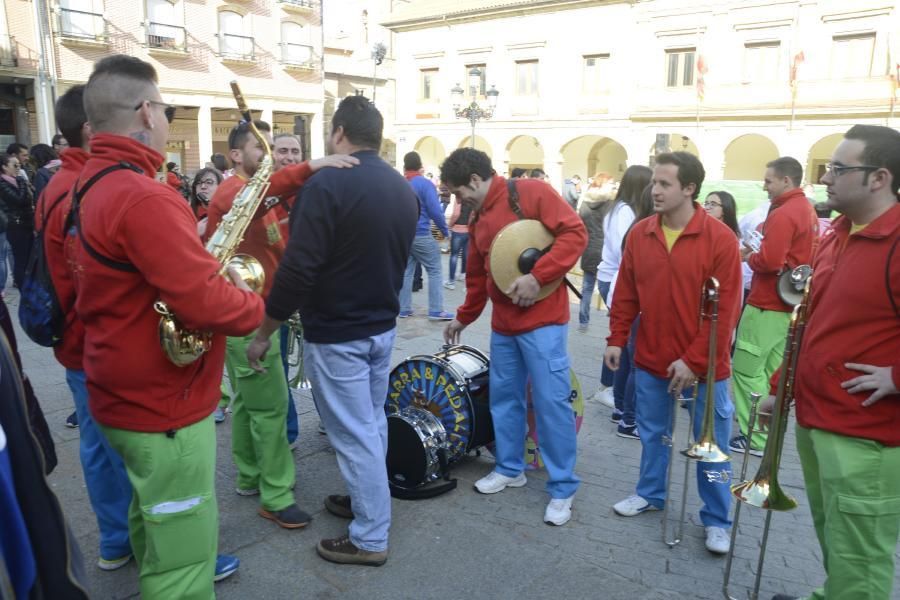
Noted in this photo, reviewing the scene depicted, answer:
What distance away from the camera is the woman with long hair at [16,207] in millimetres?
8234

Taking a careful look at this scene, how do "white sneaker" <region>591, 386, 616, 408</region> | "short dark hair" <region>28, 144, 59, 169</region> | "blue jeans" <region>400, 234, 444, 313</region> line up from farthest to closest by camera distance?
1. "short dark hair" <region>28, 144, 59, 169</region>
2. "blue jeans" <region>400, 234, 444, 313</region>
3. "white sneaker" <region>591, 386, 616, 408</region>

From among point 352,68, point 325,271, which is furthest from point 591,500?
point 352,68

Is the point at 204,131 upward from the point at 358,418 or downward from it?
upward

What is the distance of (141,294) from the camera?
6.86 feet

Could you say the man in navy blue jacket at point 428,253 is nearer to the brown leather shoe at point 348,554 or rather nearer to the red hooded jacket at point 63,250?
the brown leather shoe at point 348,554

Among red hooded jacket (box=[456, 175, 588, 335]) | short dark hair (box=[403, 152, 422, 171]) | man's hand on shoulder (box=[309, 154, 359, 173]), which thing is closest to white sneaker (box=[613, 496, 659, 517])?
red hooded jacket (box=[456, 175, 588, 335])

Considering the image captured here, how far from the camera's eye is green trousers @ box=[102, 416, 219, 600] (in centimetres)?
217

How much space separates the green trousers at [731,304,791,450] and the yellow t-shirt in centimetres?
164

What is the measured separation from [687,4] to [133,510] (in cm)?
2809

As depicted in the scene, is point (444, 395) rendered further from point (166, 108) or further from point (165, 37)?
point (165, 37)

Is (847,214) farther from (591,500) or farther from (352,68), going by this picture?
(352,68)

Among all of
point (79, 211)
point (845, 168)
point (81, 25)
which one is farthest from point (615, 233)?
point (81, 25)

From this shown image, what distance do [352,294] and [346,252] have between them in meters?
0.20

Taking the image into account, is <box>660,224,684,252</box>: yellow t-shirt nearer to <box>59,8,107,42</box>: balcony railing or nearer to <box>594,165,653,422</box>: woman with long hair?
<box>594,165,653,422</box>: woman with long hair
